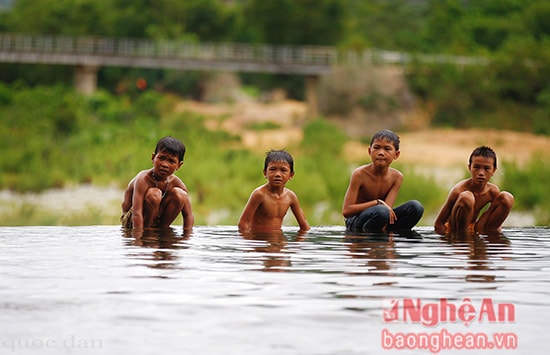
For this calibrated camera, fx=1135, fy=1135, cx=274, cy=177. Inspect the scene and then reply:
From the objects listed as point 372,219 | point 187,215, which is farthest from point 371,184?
point 187,215

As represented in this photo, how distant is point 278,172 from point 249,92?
45.9 meters

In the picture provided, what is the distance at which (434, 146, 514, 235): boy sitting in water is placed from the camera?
9383 millimetres

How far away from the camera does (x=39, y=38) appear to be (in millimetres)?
51875

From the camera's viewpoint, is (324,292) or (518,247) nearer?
(324,292)

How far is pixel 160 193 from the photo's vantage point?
9.04m

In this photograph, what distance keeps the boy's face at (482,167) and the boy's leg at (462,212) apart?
23 cm

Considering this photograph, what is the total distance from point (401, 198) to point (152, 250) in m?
9.81

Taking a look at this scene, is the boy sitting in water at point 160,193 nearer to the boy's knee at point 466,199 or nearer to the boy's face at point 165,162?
the boy's face at point 165,162

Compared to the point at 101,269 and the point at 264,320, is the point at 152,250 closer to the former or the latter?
the point at 101,269

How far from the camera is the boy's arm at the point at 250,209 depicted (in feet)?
31.1

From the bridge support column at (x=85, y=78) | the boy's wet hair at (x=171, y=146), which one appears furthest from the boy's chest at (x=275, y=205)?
the bridge support column at (x=85, y=78)

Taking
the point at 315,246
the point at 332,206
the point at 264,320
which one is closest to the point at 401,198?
the point at 332,206

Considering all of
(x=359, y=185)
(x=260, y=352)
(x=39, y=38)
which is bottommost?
(x=260, y=352)

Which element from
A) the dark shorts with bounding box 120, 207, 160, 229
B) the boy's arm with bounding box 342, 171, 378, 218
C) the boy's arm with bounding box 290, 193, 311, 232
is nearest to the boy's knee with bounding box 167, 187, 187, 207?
the dark shorts with bounding box 120, 207, 160, 229
